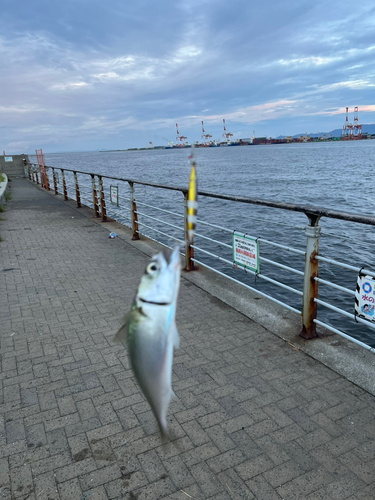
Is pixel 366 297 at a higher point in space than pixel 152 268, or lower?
lower

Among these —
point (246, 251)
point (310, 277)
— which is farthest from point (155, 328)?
point (246, 251)

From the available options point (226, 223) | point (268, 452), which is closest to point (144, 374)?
point (268, 452)

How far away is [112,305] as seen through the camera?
5.48m

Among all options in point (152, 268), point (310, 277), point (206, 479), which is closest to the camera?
point (152, 268)

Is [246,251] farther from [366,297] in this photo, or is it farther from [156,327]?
[156,327]

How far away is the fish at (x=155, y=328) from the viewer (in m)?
0.83

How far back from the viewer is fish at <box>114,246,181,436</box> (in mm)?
831

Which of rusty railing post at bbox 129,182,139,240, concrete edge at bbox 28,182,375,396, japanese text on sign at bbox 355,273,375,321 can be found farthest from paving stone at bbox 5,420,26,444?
rusty railing post at bbox 129,182,139,240

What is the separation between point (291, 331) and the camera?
15.0ft

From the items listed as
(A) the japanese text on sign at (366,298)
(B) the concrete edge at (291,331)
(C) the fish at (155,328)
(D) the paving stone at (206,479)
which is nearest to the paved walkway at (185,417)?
(D) the paving stone at (206,479)

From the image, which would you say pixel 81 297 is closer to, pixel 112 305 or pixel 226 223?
pixel 112 305

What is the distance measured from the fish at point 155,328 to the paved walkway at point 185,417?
4.76 ft

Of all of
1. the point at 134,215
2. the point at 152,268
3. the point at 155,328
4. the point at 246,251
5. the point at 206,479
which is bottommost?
the point at 206,479

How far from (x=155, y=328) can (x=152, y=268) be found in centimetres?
16
